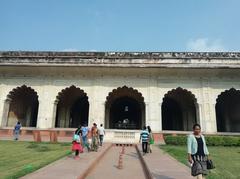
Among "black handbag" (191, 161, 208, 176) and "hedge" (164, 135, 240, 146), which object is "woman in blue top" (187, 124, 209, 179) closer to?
"black handbag" (191, 161, 208, 176)

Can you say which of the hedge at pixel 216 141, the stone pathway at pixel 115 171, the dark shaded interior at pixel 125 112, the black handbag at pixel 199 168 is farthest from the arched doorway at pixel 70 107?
the black handbag at pixel 199 168

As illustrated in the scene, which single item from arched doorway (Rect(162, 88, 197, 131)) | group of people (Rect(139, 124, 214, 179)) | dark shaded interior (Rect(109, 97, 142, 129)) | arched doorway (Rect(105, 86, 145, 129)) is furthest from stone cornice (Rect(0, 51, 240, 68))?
group of people (Rect(139, 124, 214, 179))

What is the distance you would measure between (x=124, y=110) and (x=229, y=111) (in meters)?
9.66

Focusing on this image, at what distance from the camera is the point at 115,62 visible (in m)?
15.4

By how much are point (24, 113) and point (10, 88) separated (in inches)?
138

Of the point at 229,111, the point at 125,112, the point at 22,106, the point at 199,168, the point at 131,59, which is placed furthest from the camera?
the point at 125,112

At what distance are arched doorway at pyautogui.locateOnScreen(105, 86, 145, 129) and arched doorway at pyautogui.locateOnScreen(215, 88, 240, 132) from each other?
23.2ft

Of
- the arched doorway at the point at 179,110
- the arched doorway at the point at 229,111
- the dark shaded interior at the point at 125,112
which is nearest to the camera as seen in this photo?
the arched doorway at the point at 229,111

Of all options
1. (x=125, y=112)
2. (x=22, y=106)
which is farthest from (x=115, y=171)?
(x=125, y=112)

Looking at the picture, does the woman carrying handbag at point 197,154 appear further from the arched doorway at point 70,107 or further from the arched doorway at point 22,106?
the arched doorway at point 22,106

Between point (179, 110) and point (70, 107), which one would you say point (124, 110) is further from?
point (70, 107)

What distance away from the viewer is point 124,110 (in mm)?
22703

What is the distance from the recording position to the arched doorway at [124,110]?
1910 cm

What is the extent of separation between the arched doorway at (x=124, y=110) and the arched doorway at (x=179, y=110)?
8.86 ft
